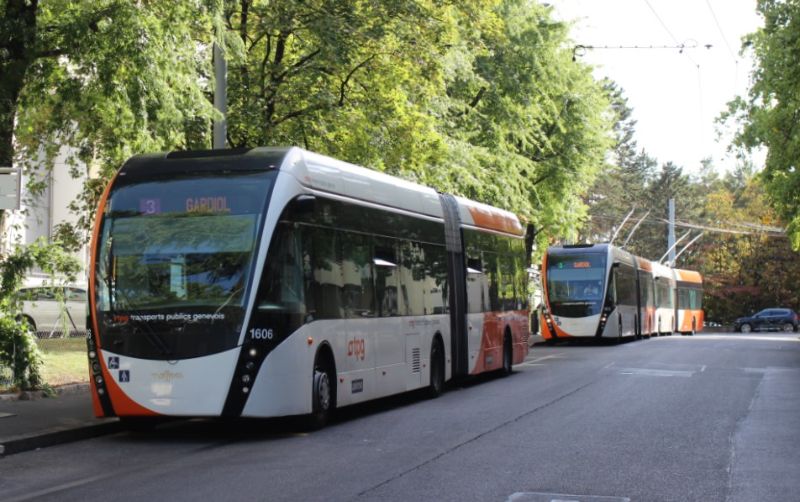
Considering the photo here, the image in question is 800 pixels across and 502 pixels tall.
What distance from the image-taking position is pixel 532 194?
44688 millimetres

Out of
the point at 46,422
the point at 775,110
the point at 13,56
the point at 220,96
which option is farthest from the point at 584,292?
the point at 46,422

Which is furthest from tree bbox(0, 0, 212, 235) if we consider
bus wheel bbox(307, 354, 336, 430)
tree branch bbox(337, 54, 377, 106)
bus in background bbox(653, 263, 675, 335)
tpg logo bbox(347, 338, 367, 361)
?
bus in background bbox(653, 263, 675, 335)

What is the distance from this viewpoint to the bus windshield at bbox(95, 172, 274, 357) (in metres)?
13.5

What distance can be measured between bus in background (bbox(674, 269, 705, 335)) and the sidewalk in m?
49.7

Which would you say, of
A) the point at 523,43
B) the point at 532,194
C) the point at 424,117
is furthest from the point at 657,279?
the point at 424,117

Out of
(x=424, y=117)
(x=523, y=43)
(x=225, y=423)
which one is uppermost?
(x=523, y=43)

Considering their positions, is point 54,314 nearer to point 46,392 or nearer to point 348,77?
point 348,77

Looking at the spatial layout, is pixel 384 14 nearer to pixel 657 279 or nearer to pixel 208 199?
pixel 208 199

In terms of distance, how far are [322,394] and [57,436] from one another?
3012 mm

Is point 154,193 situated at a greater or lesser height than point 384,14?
lesser

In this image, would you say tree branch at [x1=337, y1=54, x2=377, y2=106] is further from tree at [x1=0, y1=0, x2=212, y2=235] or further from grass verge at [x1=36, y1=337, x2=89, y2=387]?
grass verge at [x1=36, y1=337, x2=89, y2=387]

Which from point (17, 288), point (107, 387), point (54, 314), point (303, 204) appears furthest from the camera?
point (54, 314)

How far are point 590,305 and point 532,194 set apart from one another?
4817mm

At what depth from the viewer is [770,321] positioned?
83.2 metres
